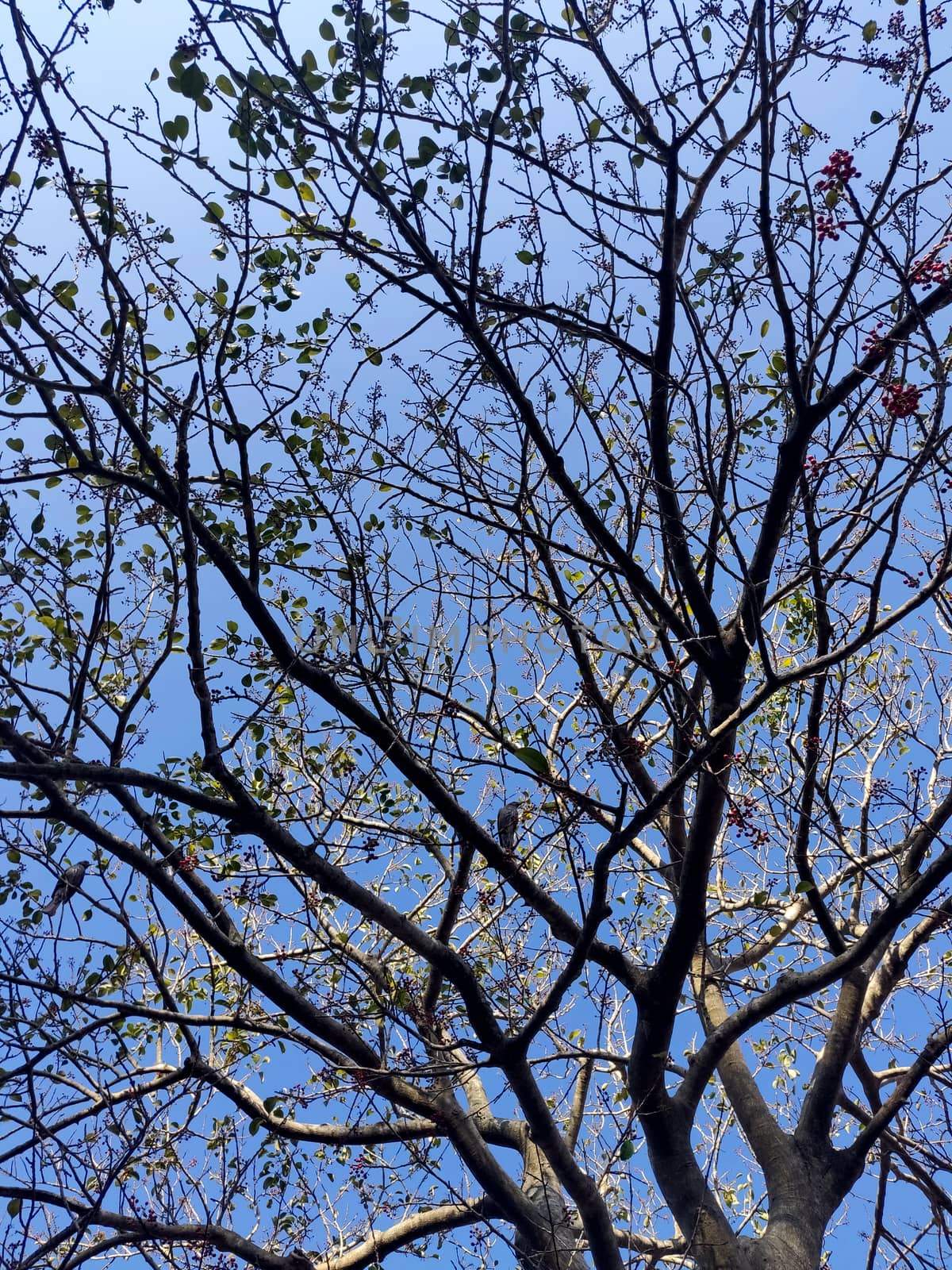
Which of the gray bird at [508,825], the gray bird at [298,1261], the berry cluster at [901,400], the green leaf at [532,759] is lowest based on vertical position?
the gray bird at [298,1261]

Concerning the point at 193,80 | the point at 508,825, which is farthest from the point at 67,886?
the point at 193,80

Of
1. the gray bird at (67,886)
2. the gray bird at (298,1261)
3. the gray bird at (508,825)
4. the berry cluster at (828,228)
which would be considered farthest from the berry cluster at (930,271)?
the gray bird at (298,1261)

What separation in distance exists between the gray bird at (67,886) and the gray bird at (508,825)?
5.63 feet

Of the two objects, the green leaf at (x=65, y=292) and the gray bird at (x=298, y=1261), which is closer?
the green leaf at (x=65, y=292)

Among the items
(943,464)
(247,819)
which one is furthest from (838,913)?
(247,819)

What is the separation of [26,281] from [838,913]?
5.70 m

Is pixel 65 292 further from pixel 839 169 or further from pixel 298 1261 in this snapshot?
pixel 298 1261

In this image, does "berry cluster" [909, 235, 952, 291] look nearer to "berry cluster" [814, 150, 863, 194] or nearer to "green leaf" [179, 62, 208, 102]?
"berry cluster" [814, 150, 863, 194]

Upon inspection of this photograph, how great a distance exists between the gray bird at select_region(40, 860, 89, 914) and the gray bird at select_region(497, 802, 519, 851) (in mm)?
1717

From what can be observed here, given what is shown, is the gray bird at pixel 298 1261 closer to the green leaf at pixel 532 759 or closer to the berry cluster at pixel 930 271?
the green leaf at pixel 532 759

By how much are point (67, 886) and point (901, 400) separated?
357 cm

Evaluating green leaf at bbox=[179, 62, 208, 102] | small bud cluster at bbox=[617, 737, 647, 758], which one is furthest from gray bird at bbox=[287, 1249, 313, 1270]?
green leaf at bbox=[179, 62, 208, 102]

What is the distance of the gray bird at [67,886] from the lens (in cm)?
357

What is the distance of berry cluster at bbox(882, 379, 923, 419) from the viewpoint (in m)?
2.76
